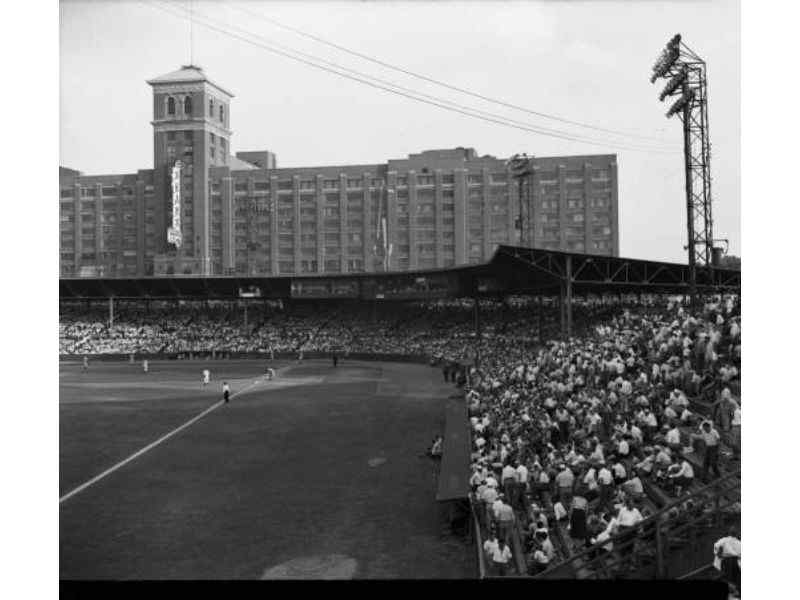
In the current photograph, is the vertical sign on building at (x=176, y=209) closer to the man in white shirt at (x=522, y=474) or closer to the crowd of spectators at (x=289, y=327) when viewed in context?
the crowd of spectators at (x=289, y=327)

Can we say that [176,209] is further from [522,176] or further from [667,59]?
[667,59]

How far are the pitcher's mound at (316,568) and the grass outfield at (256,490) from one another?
0.03m

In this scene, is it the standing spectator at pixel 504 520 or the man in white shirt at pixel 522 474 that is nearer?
the standing spectator at pixel 504 520

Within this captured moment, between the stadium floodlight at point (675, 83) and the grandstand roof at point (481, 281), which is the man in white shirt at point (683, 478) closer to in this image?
the stadium floodlight at point (675, 83)

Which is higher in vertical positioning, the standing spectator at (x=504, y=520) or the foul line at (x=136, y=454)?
the standing spectator at (x=504, y=520)

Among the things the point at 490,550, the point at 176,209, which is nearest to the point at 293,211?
the point at 176,209

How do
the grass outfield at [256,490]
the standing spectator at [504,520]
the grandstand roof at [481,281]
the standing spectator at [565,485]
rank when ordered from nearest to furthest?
the standing spectator at [504,520]
the standing spectator at [565,485]
the grass outfield at [256,490]
the grandstand roof at [481,281]

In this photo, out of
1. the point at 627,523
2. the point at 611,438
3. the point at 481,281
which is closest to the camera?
the point at 627,523

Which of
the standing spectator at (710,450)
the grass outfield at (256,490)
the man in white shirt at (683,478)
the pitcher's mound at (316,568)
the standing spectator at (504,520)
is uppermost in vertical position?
the standing spectator at (710,450)

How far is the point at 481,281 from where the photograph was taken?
49469mm

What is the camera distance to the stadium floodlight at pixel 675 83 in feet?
46.6

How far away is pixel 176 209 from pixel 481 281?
46.3m

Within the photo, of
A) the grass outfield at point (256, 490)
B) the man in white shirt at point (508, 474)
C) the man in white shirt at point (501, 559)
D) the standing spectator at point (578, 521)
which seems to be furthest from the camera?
the man in white shirt at point (508, 474)

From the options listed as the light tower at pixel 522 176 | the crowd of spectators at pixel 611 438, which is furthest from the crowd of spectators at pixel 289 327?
the crowd of spectators at pixel 611 438
